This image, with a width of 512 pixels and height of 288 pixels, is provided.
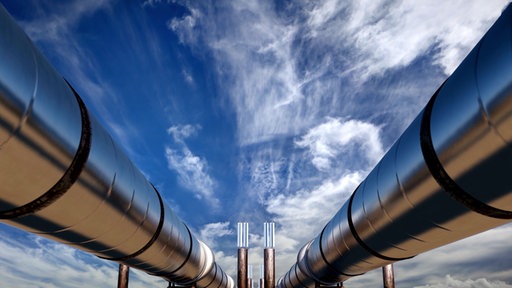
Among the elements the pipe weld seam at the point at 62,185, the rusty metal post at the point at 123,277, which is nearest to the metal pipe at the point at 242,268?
the rusty metal post at the point at 123,277

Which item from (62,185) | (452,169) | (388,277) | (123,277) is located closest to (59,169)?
(62,185)

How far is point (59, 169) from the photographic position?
3.70 m

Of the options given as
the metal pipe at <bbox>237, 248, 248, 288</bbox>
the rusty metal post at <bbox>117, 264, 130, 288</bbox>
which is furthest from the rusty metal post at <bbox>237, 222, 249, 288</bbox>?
the rusty metal post at <bbox>117, 264, 130, 288</bbox>

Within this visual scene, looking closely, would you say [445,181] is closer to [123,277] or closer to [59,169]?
[59,169]

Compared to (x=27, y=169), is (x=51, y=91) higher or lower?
higher

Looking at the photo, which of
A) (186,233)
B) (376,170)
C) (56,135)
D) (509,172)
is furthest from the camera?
(186,233)

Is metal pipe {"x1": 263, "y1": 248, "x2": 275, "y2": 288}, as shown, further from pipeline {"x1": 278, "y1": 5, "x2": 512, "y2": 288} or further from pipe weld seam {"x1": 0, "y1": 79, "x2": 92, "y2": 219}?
pipe weld seam {"x1": 0, "y1": 79, "x2": 92, "y2": 219}

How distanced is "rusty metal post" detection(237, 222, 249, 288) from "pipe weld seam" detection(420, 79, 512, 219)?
16.3m

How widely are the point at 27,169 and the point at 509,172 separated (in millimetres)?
4080

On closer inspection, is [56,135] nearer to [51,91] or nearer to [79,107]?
[51,91]

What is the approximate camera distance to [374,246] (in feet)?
21.8

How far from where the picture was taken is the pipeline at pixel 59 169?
2973 millimetres

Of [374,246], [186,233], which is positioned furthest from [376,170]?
[186,233]

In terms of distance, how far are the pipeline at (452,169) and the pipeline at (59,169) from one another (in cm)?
343
